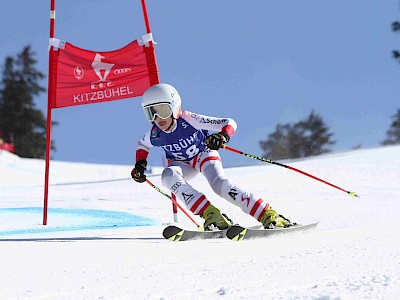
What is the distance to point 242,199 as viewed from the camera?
4.20 meters

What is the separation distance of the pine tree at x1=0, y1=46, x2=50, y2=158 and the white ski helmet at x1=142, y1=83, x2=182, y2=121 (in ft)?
99.8

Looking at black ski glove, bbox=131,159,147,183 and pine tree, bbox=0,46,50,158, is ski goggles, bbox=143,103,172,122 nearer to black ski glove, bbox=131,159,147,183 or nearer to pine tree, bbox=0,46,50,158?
black ski glove, bbox=131,159,147,183

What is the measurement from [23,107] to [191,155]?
33.0 metres

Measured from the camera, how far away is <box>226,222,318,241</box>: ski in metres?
3.72

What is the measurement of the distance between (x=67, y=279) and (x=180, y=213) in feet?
14.2

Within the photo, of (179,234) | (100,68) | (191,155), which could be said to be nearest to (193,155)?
(191,155)

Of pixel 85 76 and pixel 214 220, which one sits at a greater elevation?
pixel 85 76

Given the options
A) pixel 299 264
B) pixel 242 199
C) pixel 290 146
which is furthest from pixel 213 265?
pixel 290 146

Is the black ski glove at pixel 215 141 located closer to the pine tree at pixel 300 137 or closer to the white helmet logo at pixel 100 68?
the white helmet logo at pixel 100 68

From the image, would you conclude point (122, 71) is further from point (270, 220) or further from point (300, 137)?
point (300, 137)

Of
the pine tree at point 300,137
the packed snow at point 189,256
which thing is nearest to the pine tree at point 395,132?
the pine tree at point 300,137

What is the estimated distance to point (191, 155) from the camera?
177 inches

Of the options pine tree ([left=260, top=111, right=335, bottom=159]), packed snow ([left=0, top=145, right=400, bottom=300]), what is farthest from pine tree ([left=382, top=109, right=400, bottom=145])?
packed snow ([left=0, top=145, right=400, bottom=300])

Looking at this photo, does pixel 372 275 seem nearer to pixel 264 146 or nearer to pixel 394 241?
pixel 394 241
